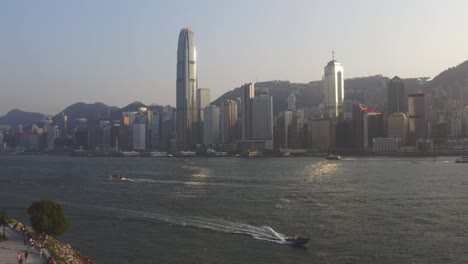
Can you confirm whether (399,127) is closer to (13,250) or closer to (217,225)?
(217,225)

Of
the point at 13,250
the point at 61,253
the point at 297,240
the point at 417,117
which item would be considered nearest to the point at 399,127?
the point at 417,117

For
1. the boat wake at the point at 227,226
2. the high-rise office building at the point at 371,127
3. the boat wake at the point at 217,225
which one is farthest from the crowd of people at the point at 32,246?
the high-rise office building at the point at 371,127

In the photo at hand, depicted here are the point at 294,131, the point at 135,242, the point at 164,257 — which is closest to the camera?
the point at 164,257

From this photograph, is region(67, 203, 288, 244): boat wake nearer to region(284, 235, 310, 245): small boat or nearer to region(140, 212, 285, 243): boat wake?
region(140, 212, 285, 243): boat wake

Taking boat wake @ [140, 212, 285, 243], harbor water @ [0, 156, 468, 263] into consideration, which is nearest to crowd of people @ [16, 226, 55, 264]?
harbor water @ [0, 156, 468, 263]

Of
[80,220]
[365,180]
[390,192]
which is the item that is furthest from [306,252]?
[365,180]

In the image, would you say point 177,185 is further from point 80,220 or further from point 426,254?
point 426,254
